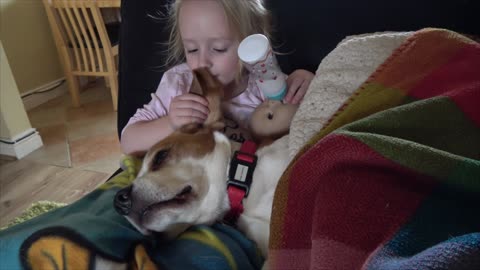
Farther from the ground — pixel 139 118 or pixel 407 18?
pixel 407 18

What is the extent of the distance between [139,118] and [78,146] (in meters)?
1.37

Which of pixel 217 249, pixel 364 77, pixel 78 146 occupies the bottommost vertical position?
pixel 78 146

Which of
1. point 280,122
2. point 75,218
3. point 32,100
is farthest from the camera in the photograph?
point 32,100

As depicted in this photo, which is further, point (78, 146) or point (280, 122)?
point (78, 146)

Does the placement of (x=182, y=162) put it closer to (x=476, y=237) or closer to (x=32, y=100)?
(x=476, y=237)

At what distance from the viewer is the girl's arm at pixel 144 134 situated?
3.40 feet

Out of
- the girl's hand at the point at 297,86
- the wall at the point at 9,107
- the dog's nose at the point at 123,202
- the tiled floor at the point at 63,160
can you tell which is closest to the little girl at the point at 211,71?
the girl's hand at the point at 297,86

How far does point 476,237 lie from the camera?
392 millimetres

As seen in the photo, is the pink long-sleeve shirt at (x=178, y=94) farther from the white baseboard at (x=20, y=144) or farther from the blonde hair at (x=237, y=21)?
the white baseboard at (x=20, y=144)

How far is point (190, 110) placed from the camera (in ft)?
3.03

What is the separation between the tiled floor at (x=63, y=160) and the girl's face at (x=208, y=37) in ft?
3.67

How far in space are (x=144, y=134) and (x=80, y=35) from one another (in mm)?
2132

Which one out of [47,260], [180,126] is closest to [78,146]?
[180,126]

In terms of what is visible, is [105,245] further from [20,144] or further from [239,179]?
[20,144]
